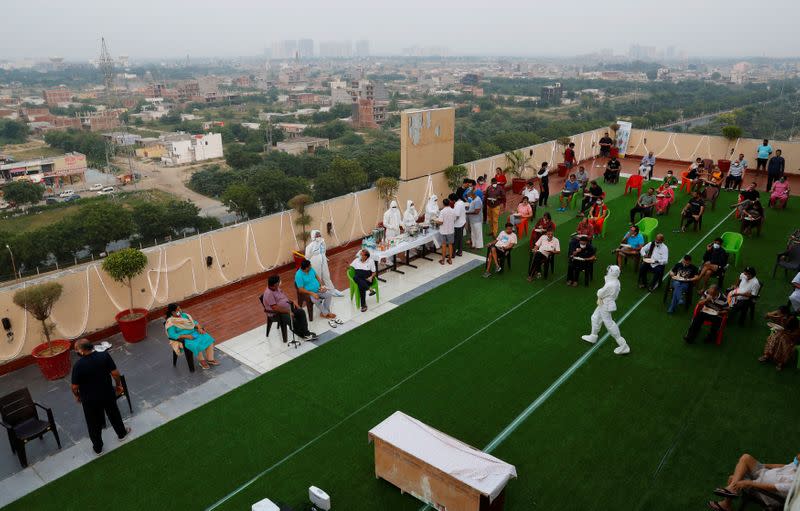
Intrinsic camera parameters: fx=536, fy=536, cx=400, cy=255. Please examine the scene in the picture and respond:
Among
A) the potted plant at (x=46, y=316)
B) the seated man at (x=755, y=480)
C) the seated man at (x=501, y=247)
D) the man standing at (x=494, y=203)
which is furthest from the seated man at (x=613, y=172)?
the potted plant at (x=46, y=316)

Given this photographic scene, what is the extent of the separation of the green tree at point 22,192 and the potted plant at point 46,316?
270 ft

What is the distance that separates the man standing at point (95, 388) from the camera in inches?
210

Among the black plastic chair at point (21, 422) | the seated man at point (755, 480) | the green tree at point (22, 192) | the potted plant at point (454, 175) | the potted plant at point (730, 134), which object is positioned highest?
the potted plant at point (730, 134)

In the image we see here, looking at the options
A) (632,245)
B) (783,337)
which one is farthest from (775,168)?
(783,337)

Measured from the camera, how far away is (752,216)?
38.8ft

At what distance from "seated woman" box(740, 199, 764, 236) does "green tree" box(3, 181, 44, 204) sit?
86.5 meters

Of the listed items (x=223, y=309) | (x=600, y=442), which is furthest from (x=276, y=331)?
(x=600, y=442)

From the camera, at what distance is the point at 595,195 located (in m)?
13.0

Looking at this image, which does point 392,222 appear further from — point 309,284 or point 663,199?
point 663,199

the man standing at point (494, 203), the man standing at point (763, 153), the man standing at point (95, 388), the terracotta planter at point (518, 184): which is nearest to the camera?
the man standing at point (95, 388)

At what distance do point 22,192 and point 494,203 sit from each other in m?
82.7

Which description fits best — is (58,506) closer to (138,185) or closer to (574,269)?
(574,269)

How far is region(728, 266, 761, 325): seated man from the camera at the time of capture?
7.90m

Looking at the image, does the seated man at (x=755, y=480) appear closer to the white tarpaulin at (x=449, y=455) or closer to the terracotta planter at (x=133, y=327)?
the white tarpaulin at (x=449, y=455)
